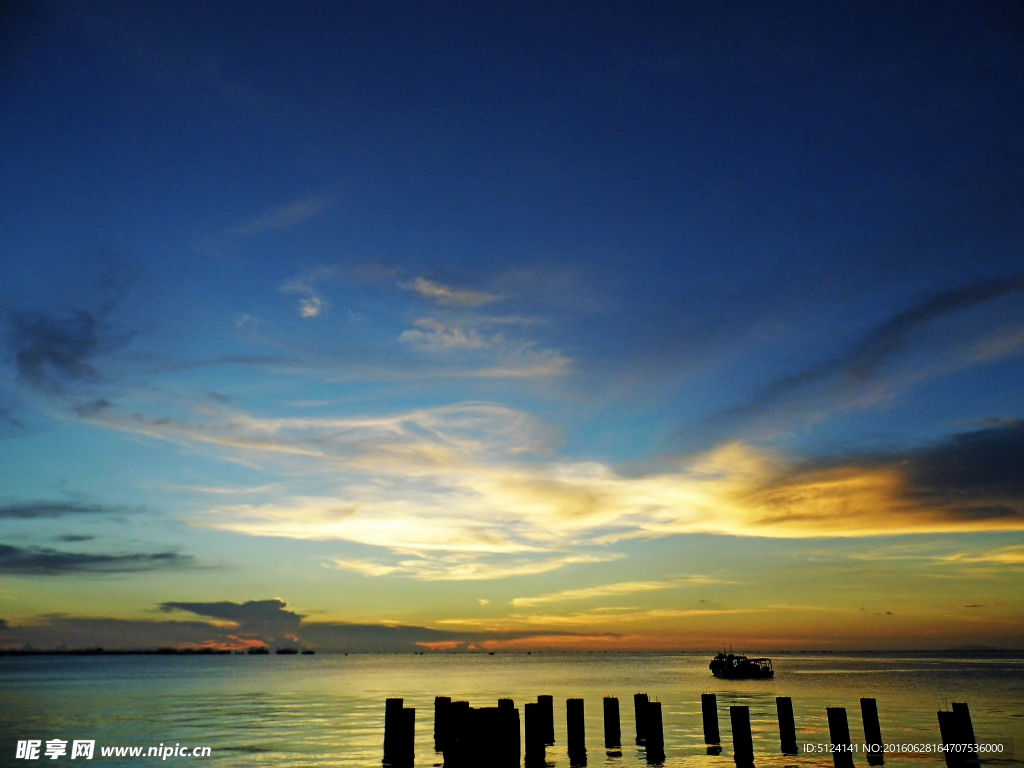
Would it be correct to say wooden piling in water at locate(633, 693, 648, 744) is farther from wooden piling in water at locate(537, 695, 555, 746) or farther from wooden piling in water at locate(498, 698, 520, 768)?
wooden piling in water at locate(498, 698, 520, 768)

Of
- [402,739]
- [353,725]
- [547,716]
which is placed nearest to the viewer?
[402,739]

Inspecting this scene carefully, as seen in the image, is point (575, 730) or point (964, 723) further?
point (575, 730)

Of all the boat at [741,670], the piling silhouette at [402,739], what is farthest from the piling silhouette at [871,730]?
the boat at [741,670]

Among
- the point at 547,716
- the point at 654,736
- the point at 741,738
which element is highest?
the point at 547,716

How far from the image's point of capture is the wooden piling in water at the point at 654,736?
26.7 m

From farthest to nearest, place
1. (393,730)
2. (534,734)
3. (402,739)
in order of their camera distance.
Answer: (534,734)
(393,730)
(402,739)

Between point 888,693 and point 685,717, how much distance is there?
38769mm

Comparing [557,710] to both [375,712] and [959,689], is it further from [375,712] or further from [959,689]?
[959,689]

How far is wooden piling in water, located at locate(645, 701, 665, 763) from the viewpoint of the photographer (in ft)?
87.7

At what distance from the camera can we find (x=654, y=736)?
27391 millimetres

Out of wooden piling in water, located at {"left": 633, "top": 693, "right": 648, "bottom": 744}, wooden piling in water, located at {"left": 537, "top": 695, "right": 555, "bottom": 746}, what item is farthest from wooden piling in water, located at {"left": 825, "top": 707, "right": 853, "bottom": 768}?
wooden piling in water, located at {"left": 537, "top": 695, "right": 555, "bottom": 746}

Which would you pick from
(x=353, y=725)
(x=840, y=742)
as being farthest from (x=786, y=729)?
(x=353, y=725)

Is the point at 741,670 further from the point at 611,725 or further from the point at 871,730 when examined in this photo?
the point at 871,730

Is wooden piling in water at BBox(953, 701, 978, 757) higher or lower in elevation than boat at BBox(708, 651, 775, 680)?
higher
